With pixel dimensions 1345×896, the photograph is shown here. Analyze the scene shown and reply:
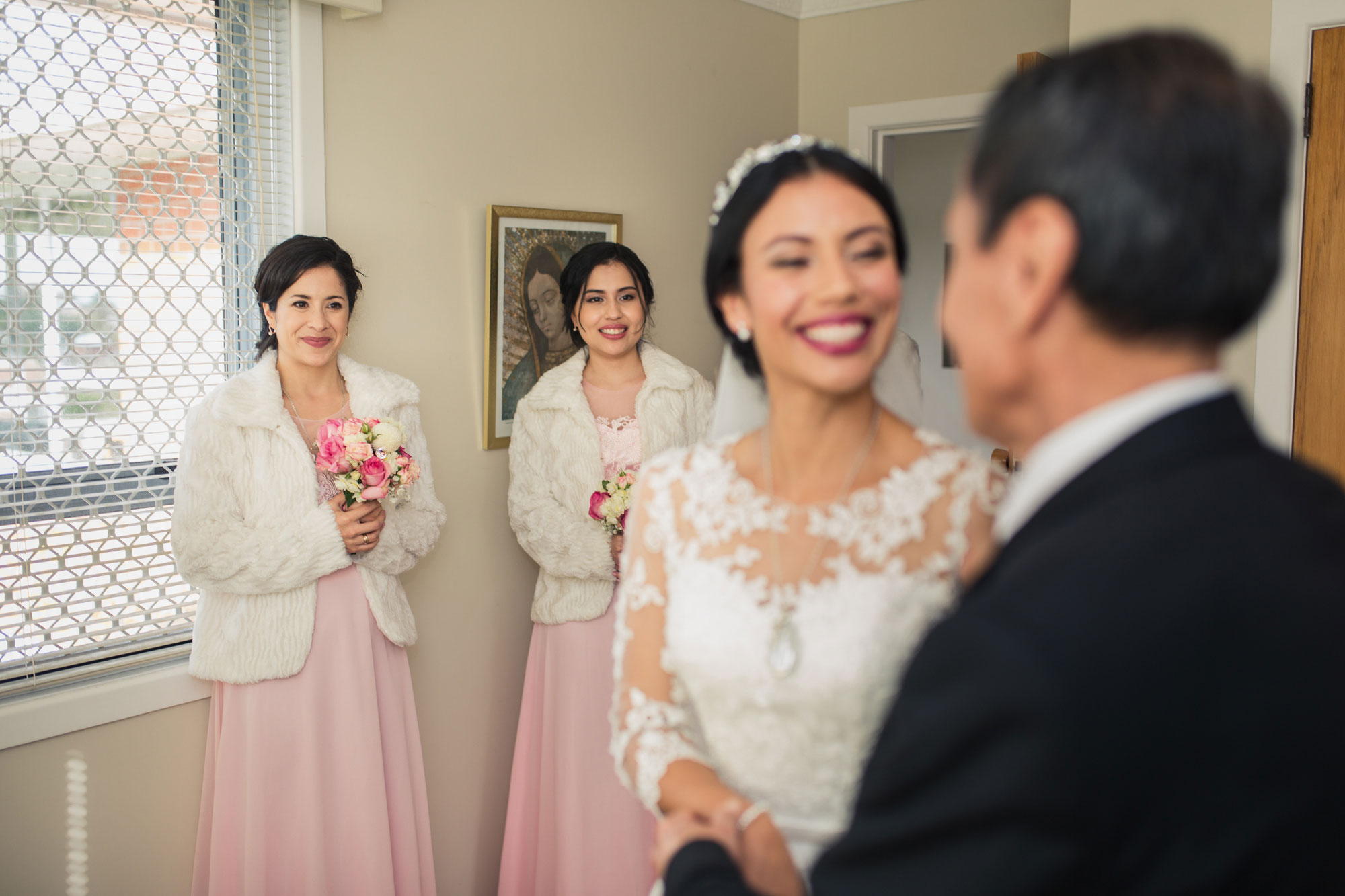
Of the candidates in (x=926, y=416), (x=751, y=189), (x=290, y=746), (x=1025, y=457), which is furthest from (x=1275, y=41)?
(x=290, y=746)

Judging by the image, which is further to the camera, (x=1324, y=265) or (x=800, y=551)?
(x=1324, y=265)

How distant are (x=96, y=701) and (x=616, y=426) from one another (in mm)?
1675

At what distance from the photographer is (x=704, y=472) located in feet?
5.17

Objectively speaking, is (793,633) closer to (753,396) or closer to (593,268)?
(753,396)

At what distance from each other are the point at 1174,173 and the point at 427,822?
2.97m

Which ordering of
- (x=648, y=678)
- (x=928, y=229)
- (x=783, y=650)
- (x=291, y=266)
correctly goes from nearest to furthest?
(x=783, y=650), (x=648, y=678), (x=291, y=266), (x=928, y=229)

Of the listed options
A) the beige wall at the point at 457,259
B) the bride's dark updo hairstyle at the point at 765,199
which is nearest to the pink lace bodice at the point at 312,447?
the beige wall at the point at 457,259

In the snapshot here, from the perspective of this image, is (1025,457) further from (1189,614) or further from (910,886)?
(910,886)

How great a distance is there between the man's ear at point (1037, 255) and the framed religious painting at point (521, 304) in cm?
294

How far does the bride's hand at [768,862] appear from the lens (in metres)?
1.20

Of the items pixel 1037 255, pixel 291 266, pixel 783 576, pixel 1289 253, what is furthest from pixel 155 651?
pixel 1289 253

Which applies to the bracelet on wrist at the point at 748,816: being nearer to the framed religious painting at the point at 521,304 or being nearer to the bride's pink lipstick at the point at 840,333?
the bride's pink lipstick at the point at 840,333

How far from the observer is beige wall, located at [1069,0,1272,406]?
9.58 ft

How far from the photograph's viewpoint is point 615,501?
10.5ft
